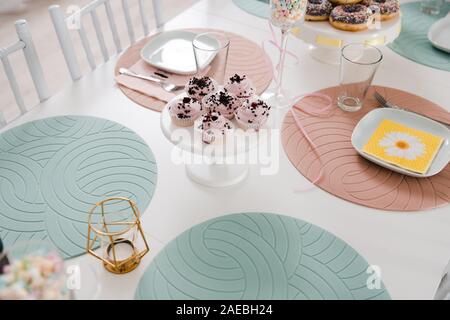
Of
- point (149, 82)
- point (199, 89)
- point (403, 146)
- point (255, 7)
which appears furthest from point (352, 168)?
point (255, 7)

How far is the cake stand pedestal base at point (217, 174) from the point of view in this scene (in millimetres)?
1093

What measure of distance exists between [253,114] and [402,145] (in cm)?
45

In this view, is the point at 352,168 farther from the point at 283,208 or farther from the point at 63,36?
the point at 63,36

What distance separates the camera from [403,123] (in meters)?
1.23

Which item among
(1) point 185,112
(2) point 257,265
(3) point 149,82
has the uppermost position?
(1) point 185,112

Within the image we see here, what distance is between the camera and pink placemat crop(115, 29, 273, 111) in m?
1.33

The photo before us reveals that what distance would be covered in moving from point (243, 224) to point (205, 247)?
0.34 ft

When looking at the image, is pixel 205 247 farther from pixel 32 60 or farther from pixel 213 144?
pixel 32 60

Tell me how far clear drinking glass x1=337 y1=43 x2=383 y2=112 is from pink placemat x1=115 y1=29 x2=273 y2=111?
0.79ft

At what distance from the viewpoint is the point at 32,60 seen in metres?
1.30

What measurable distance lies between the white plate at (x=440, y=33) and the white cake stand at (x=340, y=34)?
0.75 feet

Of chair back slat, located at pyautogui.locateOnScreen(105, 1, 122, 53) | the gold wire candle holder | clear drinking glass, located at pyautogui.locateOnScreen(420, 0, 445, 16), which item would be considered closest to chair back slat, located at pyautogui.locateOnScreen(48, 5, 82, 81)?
chair back slat, located at pyautogui.locateOnScreen(105, 1, 122, 53)

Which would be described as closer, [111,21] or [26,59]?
[26,59]

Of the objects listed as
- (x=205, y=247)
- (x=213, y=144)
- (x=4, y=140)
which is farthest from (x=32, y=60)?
(x=205, y=247)
